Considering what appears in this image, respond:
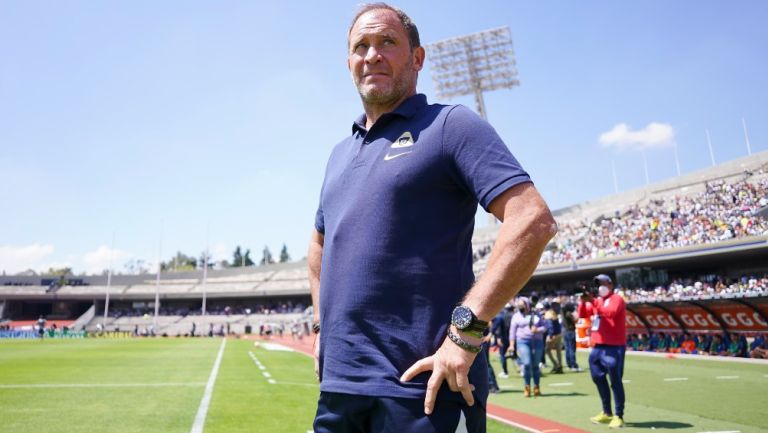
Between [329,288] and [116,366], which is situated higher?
[329,288]

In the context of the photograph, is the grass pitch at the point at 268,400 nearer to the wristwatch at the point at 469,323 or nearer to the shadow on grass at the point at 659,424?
the shadow on grass at the point at 659,424

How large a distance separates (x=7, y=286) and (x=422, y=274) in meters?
97.0

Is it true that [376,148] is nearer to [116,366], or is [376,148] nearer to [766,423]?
[766,423]

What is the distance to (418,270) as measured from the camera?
197cm

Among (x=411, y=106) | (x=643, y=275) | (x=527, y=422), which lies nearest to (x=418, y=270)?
(x=411, y=106)

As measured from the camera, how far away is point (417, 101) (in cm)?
233

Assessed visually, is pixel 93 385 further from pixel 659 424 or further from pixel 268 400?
pixel 659 424

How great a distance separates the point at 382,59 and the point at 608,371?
748 centimetres

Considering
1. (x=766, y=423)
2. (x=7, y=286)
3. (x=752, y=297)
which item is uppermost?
(x=7, y=286)

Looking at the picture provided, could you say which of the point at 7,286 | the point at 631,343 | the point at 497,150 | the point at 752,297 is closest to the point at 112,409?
the point at 497,150

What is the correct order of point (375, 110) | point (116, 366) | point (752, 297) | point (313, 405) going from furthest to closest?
point (116, 366), point (752, 297), point (313, 405), point (375, 110)

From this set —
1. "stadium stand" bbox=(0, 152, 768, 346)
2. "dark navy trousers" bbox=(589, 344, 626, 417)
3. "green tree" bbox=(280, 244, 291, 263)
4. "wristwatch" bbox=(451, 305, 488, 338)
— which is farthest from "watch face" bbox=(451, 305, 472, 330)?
"green tree" bbox=(280, 244, 291, 263)

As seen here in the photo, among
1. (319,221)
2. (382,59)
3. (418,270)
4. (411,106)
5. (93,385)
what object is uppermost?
(382,59)

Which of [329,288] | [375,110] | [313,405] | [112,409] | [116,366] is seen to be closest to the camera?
[329,288]
